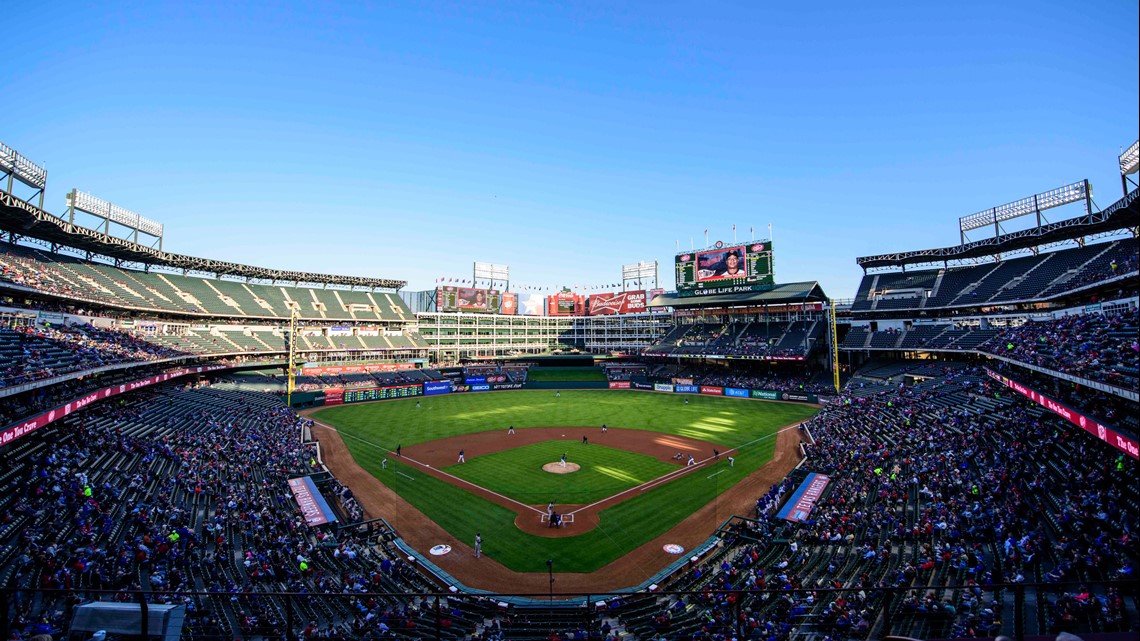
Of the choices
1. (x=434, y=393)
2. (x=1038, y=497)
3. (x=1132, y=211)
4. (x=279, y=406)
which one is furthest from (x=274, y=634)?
(x=434, y=393)

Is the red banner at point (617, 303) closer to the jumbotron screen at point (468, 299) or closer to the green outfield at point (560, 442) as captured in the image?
the jumbotron screen at point (468, 299)

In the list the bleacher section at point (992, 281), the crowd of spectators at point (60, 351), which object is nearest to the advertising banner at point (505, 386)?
the crowd of spectators at point (60, 351)

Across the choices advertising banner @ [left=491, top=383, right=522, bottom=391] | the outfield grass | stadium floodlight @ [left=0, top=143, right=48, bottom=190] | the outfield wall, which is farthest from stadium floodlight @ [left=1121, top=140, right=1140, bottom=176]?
stadium floodlight @ [left=0, top=143, right=48, bottom=190]

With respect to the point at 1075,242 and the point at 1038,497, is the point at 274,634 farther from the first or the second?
the point at 1075,242

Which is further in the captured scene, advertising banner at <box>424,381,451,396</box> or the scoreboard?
advertising banner at <box>424,381,451,396</box>

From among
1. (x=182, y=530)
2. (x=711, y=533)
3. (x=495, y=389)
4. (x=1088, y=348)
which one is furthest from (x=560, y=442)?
(x=495, y=389)

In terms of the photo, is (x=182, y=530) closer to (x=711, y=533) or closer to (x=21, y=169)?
(x=711, y=533)

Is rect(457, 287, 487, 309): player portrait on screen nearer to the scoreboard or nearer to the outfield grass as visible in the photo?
the outfield grass
